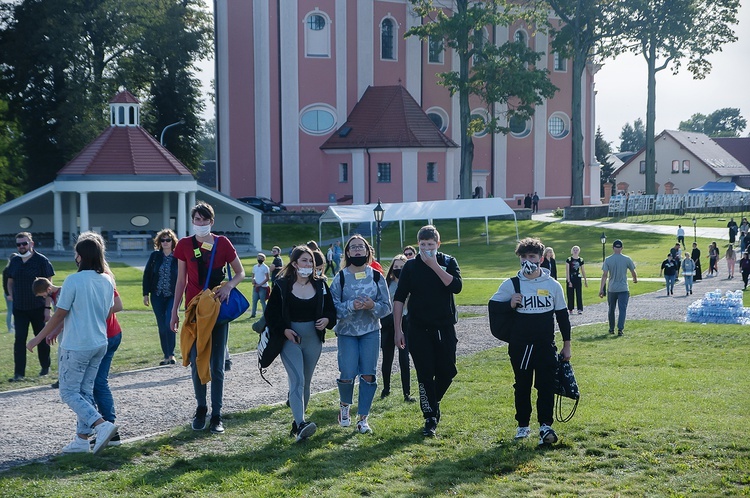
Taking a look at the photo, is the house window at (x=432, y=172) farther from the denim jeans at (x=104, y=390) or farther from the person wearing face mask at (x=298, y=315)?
the denim jeans at (x=104, y=390)

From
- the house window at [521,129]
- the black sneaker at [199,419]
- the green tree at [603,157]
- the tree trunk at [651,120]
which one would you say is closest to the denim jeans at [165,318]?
the black sneaker at [199,419]

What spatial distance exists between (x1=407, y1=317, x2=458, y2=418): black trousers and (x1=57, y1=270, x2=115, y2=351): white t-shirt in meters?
2.62

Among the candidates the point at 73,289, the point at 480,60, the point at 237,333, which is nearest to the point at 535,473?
the point at 73,289

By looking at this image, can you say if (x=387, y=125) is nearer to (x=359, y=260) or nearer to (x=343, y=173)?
(x=343, y=173)

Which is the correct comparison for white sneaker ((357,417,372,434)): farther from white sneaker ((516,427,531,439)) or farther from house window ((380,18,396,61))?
house window ((380,18,396,61))

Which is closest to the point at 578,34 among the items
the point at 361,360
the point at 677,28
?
the point at 677,28

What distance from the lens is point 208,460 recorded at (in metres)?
7.33

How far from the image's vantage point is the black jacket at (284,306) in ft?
26.2

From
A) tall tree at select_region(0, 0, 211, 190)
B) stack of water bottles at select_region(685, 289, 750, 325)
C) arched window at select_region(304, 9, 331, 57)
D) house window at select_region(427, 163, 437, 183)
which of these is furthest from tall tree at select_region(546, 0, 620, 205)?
stack of water bottles at select_region(685, 289, 750, 325)

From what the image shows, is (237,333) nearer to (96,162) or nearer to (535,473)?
(535,473)

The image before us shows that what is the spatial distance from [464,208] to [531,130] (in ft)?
69.6

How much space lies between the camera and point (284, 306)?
7.99m

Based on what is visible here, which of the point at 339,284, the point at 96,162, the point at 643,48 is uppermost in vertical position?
the point at 643,48

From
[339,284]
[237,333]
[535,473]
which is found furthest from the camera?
[237,333]
